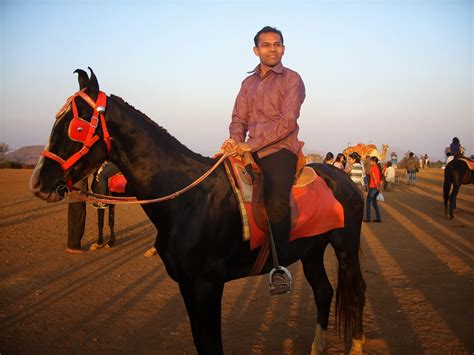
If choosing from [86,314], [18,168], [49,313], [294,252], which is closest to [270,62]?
[294,252]

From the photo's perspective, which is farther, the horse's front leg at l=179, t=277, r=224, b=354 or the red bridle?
the horse's front leg at l=179, t=277, r=224, b=354

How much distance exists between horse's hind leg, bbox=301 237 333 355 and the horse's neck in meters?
1.92

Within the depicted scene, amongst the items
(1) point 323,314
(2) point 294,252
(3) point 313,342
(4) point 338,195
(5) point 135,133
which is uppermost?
(5) point 135,133

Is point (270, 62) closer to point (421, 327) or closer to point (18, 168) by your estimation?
point (421, 327)

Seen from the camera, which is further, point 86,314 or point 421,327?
point 86,314

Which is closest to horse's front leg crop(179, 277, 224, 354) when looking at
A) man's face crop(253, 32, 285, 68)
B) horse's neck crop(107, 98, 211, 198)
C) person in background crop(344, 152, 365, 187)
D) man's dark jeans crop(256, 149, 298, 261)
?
man's dark jeans crop(256, 149, 298, 261)

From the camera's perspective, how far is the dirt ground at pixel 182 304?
14.1 feet

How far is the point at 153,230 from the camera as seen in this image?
11461 mm

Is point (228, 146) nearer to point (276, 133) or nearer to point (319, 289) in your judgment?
point (276, 133)

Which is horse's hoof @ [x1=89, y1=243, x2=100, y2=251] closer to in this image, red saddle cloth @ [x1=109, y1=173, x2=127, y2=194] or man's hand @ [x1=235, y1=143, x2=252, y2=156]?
red saddle cloth @ [x1=109, y1=173, x2=127, y2=194]

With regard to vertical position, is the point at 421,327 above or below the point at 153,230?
above

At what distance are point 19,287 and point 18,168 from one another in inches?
1360

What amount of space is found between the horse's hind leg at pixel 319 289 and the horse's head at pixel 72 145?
2.59m

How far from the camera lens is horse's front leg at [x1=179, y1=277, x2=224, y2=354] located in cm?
294
